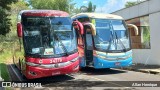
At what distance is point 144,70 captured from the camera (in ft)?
58.0

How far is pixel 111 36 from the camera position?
660 inches

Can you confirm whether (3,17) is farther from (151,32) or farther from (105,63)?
(151,32)

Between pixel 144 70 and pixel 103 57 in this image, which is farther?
pixel 144 70

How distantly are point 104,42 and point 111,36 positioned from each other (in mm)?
557

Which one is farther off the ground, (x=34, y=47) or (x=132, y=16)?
(x=132, y=16)

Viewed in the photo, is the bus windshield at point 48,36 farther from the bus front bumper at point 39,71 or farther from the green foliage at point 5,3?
the green foliage at point 5,3

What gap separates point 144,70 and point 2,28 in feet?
33.5

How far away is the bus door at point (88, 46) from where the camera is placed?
1720cm

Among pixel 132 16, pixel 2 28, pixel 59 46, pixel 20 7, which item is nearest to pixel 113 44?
pixel 59 46

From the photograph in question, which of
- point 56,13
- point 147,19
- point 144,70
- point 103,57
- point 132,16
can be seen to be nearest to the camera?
point 56,13

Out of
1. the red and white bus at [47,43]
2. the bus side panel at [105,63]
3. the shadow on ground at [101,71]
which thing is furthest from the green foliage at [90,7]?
the red and white bus at [47,43]

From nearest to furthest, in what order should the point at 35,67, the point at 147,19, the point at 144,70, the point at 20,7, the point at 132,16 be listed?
the point at 35,67
the point at 144,70
the point at 147,19
the point at 132,16
the point at 20,7

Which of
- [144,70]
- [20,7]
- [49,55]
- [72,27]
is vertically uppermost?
[20,7]

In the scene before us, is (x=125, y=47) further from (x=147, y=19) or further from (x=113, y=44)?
(x=147, y=19)
